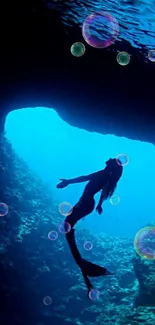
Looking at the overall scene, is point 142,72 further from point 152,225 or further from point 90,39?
point 152,225

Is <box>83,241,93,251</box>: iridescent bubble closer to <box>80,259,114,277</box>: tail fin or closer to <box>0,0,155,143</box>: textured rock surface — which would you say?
<box>0,0,155,143</box>: textured rock surface

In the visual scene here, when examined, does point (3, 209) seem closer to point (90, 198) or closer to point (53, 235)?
point (53, 235)

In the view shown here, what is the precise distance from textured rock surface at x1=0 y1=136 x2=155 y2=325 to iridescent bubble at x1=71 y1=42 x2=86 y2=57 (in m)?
10.9

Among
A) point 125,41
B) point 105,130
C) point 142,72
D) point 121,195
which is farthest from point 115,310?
point 121,195

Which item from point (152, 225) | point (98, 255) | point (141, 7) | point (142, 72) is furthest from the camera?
point (98, 255)

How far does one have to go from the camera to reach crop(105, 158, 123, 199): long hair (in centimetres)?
394

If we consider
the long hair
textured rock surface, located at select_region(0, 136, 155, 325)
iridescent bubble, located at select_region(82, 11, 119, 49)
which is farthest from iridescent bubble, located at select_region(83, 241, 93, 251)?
the long hair

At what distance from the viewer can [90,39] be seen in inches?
357

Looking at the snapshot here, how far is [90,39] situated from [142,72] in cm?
243

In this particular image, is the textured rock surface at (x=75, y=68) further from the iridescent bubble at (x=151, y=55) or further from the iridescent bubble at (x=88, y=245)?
the iridescent bubble at (x=88, y=245)

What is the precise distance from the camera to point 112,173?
4012 mm

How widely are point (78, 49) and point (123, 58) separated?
1.74m

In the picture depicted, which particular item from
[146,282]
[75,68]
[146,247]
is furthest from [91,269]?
[146,247]

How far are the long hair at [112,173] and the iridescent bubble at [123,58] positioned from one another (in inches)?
271
